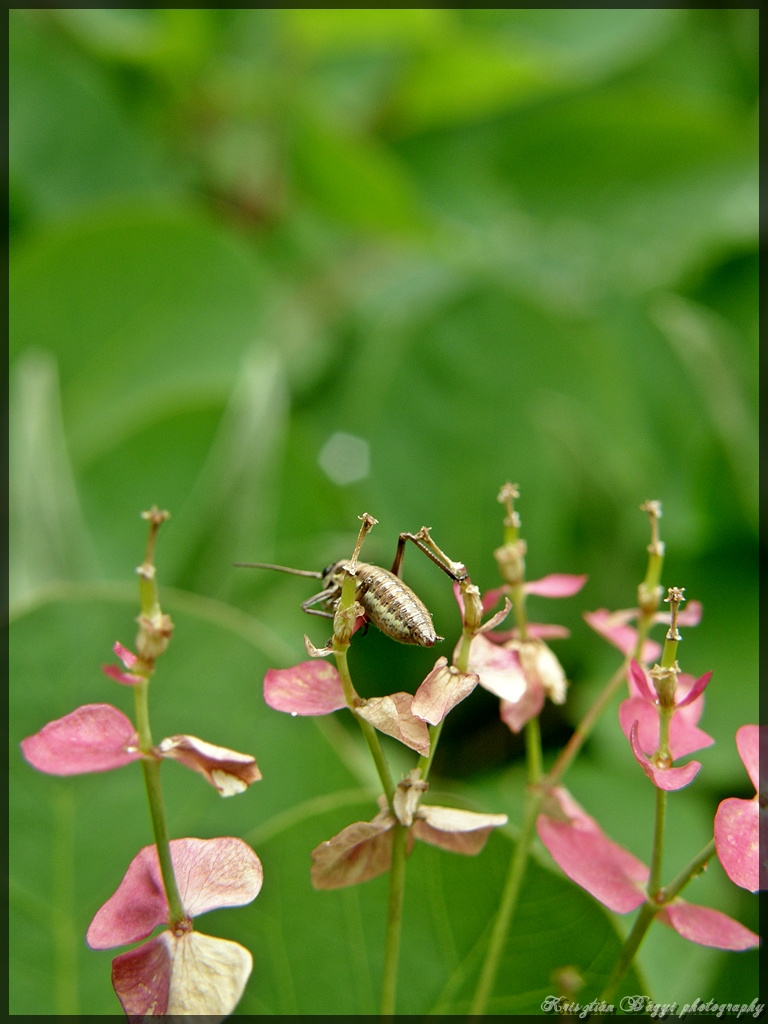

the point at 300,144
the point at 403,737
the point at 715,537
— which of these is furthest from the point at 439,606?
the point at 300,144

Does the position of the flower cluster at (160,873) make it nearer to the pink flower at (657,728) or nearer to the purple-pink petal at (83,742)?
the purple-pink petal at (83,742)

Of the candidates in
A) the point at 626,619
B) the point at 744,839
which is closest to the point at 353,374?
the point at 626,619

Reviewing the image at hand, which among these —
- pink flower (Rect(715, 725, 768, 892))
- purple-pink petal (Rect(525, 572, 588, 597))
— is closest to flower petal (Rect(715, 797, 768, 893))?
pink flower (Rect(715, 725, 768, 892))

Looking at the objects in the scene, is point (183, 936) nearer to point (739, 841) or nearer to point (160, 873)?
point (160, 873)

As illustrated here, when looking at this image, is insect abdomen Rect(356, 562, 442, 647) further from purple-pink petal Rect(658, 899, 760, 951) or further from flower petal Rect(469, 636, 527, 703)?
purple-pink petal Rect(658, 899, 760, 951)

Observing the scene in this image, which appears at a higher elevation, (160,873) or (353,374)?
(353,374)

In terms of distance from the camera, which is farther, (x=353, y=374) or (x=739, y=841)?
(x=353, y=374)

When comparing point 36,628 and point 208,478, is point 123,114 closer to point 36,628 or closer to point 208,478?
point 208,478
